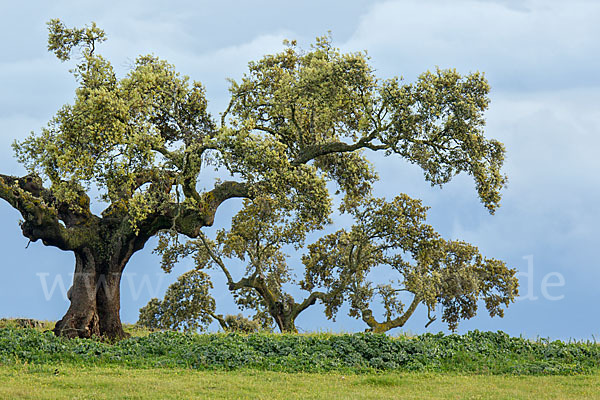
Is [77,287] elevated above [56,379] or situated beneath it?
elevated above

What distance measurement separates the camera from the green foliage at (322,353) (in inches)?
768

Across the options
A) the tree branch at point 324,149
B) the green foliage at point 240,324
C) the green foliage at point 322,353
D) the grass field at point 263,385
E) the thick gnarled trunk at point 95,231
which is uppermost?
the tree branch at point 324,149

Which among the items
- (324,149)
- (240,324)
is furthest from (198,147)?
(240,324)

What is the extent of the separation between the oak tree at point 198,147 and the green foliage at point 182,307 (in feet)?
19.5

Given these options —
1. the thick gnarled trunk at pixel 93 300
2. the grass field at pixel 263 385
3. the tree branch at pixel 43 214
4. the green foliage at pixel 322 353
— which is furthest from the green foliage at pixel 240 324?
the grass field at pixel 263 385

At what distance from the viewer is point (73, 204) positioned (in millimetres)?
26859

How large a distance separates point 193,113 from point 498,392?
17.0 metres

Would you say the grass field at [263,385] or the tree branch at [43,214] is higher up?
the tree branch at [43,214]

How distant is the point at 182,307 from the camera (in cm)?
3325

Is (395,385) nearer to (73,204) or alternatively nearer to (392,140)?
(392,140)

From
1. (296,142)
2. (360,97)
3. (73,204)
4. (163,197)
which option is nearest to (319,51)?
(360,97)

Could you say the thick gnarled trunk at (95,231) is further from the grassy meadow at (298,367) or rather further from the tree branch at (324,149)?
the grassy meadow at (298,367)

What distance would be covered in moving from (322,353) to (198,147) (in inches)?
393

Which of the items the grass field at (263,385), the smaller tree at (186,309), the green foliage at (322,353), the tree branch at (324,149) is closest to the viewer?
the grass field at (263,385)
